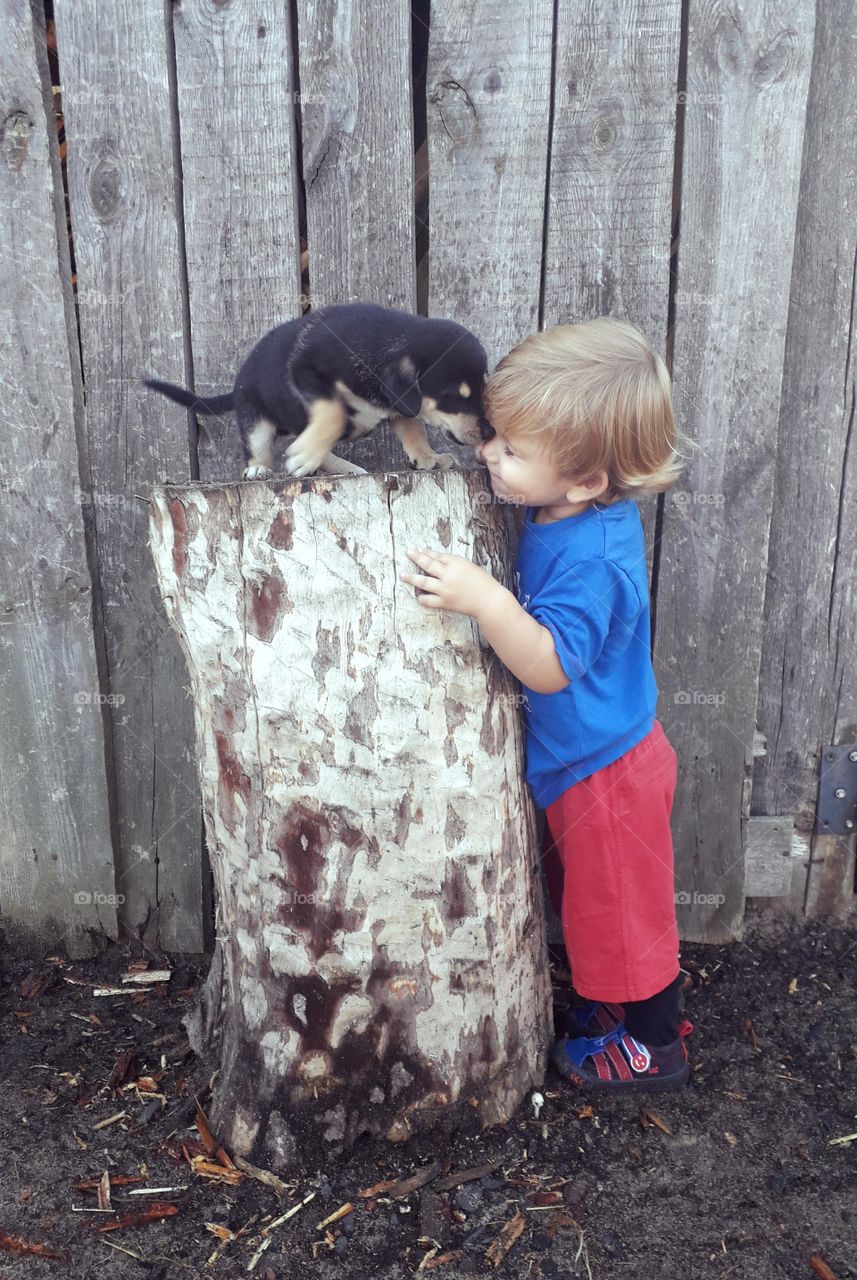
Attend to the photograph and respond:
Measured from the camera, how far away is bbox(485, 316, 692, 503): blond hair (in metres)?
2.17

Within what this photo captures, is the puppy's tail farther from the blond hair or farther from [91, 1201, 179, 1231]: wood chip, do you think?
[91, 1201, 179, 1231]: wood chip

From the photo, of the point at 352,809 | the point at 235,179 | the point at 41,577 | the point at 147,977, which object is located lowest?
the point at 147,977

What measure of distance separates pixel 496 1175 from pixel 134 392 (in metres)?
2.36

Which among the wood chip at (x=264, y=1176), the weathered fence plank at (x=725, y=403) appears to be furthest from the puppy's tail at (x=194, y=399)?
the wood chip at (x=264, y=1176)

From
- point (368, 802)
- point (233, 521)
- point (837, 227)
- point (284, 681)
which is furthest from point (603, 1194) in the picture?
point (837, 227)

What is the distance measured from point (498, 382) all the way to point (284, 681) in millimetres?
863

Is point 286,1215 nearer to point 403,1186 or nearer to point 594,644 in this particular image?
point 403,1186

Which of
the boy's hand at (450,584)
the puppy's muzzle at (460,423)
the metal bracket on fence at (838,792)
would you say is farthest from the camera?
the metal bracket on fence at (838,792)

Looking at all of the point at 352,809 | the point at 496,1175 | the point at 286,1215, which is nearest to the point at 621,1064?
the point at 496,1175

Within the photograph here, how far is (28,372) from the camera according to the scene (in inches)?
112

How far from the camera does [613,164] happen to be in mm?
2619

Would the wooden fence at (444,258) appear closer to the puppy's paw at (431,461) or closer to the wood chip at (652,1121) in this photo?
the puppy's paw at (431,461)

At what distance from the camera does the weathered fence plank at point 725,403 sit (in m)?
2.58

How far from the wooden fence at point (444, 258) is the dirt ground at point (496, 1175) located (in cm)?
79
